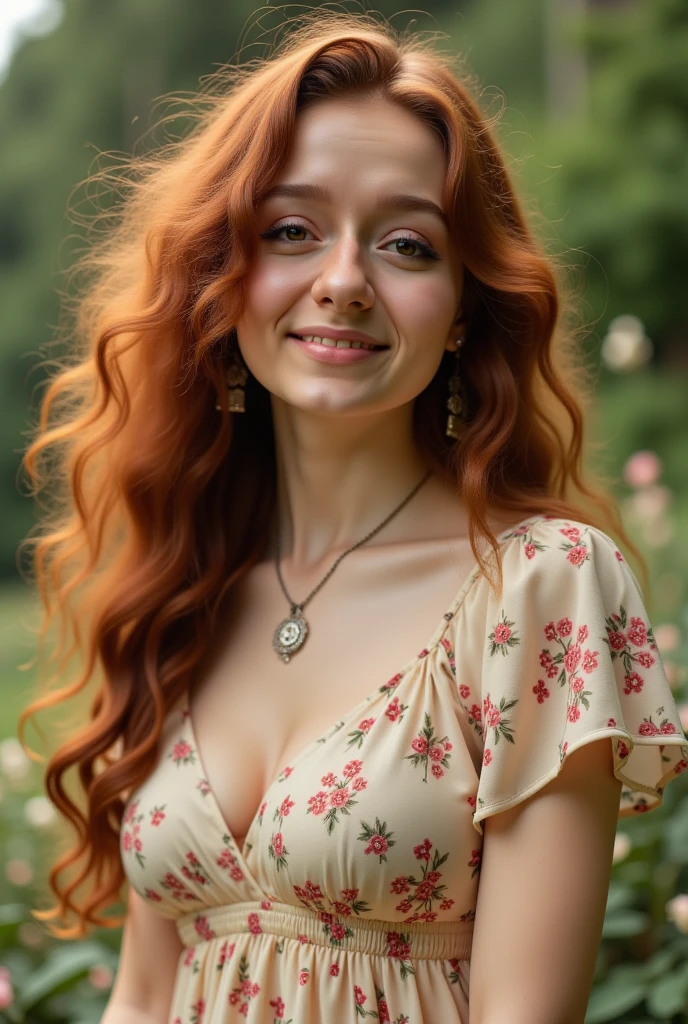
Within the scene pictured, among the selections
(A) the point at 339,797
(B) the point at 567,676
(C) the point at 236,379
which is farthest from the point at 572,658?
(C) the point at 236,379

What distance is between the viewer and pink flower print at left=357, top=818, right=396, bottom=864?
1641 mm

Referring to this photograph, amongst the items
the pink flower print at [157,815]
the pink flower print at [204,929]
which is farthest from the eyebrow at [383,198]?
the pink flower print at [204,929]

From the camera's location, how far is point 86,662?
7.28 feet

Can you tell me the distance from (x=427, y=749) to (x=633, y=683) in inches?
11.1

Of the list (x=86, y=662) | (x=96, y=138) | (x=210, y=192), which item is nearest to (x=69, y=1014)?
(x=86, y=662)

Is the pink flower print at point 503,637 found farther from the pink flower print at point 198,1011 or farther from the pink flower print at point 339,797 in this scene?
the pink flower print at point 198,1011

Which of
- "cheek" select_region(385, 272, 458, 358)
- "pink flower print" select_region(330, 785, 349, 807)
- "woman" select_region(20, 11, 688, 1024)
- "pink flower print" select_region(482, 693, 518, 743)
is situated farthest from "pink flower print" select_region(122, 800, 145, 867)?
"cheek" select_region(385, 272, 458, 358)

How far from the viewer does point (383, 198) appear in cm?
177

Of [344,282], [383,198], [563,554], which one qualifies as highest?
[383,198]

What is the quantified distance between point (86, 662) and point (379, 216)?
944mm

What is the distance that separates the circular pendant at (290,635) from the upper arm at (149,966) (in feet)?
1.55

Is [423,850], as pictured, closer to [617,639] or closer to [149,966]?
[617,639]

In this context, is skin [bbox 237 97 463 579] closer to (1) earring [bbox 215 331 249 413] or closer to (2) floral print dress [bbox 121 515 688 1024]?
(1) earring [bbox 215 331 249 413]

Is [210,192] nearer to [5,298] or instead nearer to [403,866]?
[403,866]
